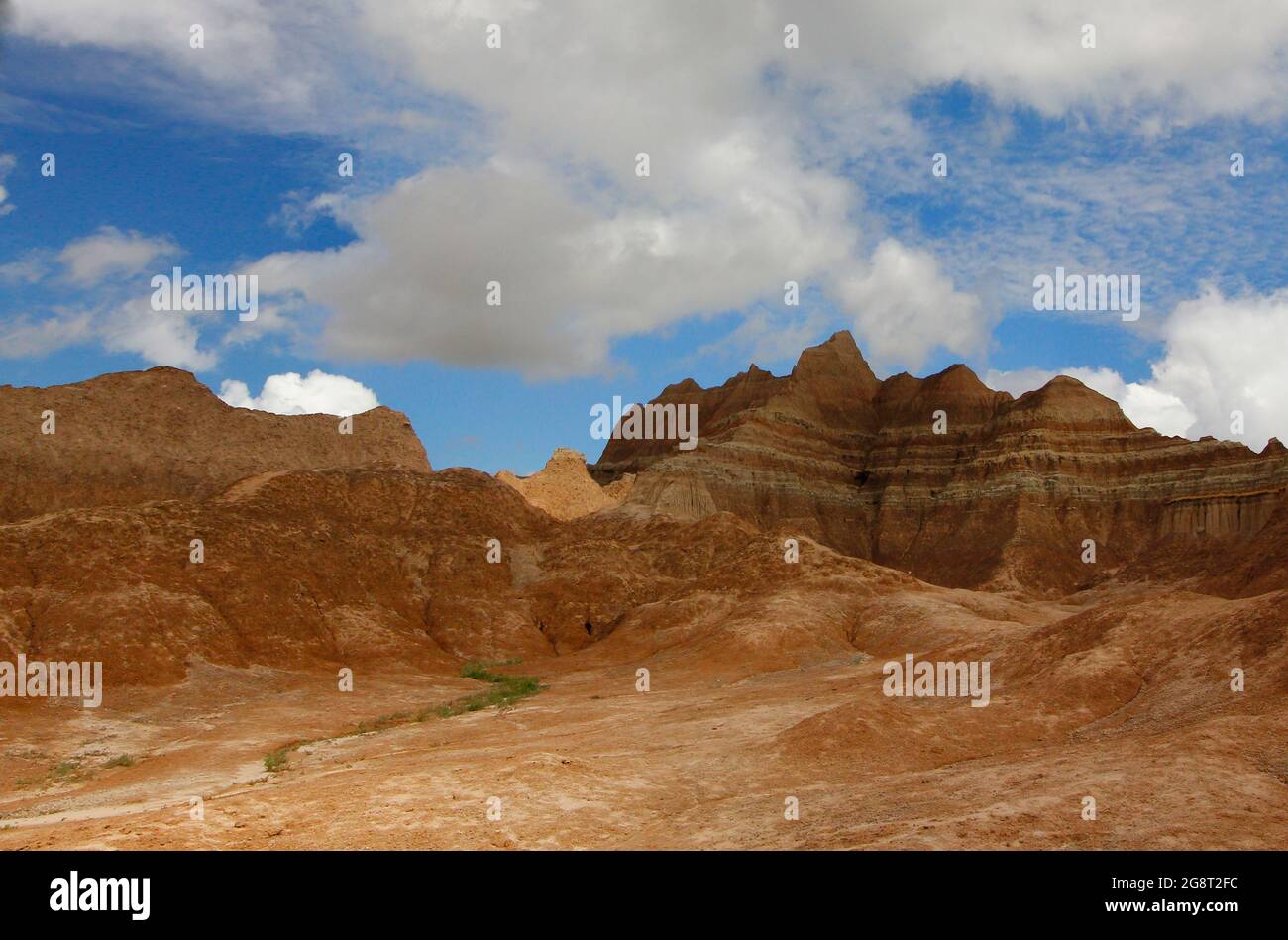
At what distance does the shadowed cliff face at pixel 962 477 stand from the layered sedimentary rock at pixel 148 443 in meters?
29.7

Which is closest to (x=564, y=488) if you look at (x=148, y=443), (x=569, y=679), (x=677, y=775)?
(x=148, y=443)

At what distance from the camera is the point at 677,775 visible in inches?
845

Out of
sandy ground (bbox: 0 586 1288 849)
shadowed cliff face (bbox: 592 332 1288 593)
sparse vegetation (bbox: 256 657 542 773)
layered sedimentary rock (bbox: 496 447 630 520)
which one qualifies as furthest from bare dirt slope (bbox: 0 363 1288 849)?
layered sedimentary rock (bbox: 496 447 630 520)

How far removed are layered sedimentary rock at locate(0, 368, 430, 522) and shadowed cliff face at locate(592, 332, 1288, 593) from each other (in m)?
29.7

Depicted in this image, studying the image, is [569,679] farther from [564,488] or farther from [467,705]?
[564,488]

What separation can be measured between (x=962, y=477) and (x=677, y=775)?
9421cm

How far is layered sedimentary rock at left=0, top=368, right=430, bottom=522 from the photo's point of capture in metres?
70.7

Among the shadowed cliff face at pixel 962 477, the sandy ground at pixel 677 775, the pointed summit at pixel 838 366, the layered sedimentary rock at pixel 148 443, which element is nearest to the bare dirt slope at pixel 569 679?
the sandy ground at pixel 677 775

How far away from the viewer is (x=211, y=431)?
81562 millimetres

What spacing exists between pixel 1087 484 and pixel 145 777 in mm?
98945

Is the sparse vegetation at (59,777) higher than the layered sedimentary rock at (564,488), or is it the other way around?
the layered sedimentary rock at (564,488)

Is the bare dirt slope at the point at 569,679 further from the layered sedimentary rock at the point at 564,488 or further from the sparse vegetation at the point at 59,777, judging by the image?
the layered sedimentary rock at the point at 564,488

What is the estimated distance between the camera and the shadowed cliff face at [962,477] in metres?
93.2
